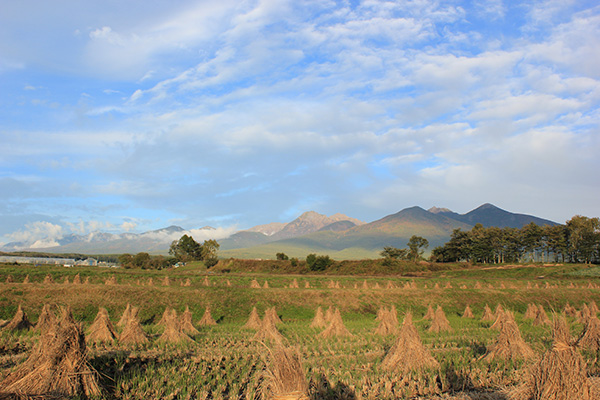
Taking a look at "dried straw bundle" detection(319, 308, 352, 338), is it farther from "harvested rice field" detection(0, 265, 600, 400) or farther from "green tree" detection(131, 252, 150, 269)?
"green tree" detection(131, 252, 150, 269)

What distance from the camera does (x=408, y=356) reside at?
1195cm

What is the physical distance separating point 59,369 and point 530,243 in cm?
12891

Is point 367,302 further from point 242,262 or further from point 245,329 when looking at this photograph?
point 242,262

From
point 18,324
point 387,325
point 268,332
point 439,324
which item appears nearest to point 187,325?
point 268,332

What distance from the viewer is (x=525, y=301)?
35.6m

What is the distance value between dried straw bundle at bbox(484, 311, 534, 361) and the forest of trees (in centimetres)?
10030

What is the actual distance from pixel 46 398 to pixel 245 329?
51.3 feet

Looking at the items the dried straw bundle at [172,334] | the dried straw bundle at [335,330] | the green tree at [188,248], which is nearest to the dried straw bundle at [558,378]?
the dried straw bundle at [335,330]

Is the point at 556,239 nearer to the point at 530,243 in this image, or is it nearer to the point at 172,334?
the point at 530,243

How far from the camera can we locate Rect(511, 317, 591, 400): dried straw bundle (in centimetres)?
760

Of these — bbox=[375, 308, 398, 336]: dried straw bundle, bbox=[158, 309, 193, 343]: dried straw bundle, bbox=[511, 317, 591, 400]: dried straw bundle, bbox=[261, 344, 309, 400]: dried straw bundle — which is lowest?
bbox=[375, 308, 398, 336]: dried straw bundle

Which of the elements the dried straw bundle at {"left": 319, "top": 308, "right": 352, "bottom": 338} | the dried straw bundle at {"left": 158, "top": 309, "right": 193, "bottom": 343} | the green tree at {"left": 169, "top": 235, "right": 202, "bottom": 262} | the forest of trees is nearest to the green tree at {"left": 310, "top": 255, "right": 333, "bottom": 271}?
the forest of trees

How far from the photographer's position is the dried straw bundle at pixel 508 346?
13047 millimetres

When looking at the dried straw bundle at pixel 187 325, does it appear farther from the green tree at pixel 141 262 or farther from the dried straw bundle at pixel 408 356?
the green tree at pixel 141 262
